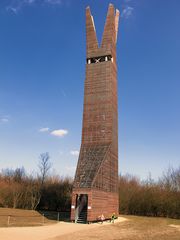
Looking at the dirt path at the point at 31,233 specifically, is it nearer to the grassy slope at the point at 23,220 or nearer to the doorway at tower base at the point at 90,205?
the grassy slope at the point at 23,220

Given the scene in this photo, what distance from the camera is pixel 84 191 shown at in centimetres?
2356

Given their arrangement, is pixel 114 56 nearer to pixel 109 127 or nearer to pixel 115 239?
pixel 109 127

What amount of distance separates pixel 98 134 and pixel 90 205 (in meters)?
8.73

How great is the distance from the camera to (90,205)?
2308 centimetres

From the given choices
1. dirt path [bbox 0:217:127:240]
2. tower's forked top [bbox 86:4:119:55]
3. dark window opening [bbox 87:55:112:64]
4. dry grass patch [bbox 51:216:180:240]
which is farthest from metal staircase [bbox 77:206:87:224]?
tower's forked top [bbox 86:4:119:55]

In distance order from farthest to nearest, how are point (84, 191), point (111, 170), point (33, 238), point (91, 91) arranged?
point (91, 91), point (111, 170), point (84, 191), point (33, 238)

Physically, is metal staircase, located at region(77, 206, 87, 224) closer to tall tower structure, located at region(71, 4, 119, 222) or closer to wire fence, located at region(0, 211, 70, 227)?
tall tower structure, located at region(71, 4, 119, 222)

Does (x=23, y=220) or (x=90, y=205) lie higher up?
(x=90, y=205)

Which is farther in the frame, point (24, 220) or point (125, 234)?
point (24, 220)

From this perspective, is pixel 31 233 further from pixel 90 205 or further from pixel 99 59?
pixel 99 59

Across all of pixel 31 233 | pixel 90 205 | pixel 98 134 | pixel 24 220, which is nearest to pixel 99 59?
pixel 98 134

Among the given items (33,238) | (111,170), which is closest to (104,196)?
(111,170)

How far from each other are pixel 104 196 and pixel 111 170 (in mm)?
3619

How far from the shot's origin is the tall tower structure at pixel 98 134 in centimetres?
2434
